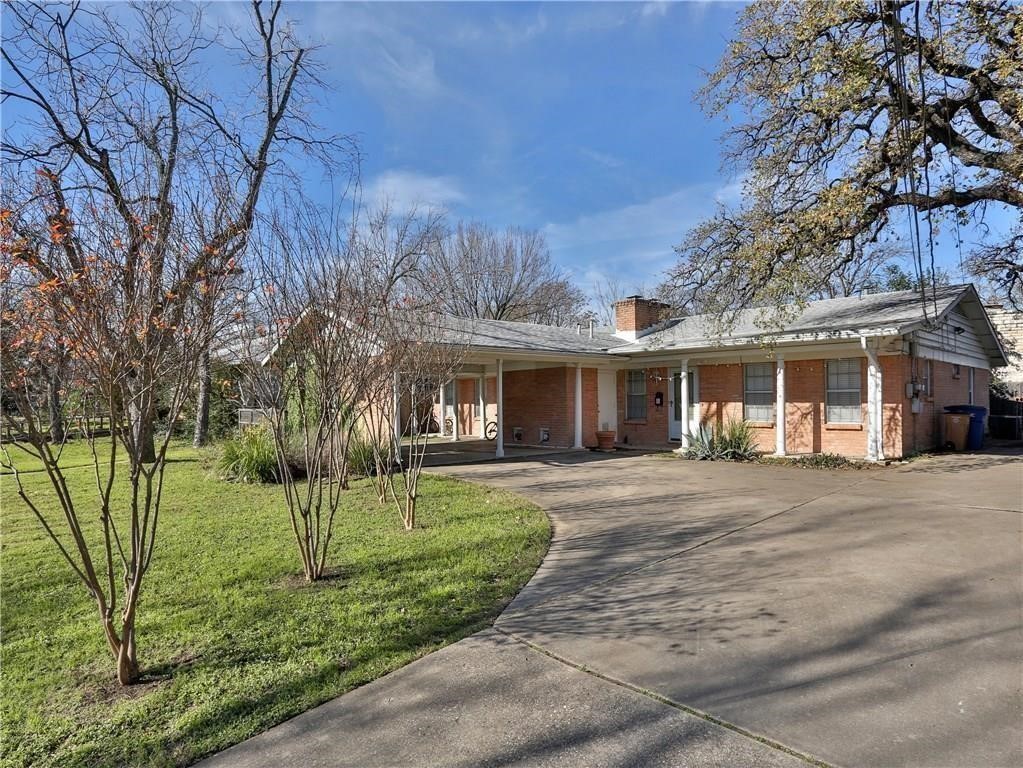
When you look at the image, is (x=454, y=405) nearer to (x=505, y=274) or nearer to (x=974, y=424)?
(x=505, y=274)

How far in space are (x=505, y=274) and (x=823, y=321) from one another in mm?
21154

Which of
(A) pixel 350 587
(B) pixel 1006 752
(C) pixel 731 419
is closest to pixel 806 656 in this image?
(B) pixel 1006 752

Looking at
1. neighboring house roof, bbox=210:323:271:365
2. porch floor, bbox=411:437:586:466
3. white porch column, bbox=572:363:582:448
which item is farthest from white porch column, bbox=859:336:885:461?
neighboring house roof, bbox=210:323:271:365

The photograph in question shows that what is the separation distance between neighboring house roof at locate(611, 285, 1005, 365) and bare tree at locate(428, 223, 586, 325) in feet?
53.0

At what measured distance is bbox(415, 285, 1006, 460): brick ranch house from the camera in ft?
40.2

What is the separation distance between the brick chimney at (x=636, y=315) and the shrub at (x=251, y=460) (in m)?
11.0

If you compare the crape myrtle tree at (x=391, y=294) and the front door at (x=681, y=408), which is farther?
the front door at (x=681, y=408)

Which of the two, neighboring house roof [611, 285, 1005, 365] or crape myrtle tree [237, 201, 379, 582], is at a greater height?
neighboring house roof [611, 285, 1005, 365]

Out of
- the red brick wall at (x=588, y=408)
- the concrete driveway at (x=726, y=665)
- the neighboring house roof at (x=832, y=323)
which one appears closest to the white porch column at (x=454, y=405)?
the red brick wall at (x=588, y=408)

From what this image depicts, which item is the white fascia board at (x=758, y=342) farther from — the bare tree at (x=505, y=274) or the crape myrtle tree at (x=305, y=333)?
the bare tree at (x=505, y=274)

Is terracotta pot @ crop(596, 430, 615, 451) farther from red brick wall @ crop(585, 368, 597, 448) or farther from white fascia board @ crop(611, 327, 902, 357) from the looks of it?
white fascia board @ crop(611, 327, 902, 357)

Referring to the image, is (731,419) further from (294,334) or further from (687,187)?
(294,334)

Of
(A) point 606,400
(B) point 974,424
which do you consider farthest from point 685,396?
(B) point 974,424

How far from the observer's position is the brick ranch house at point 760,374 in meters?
12.2
